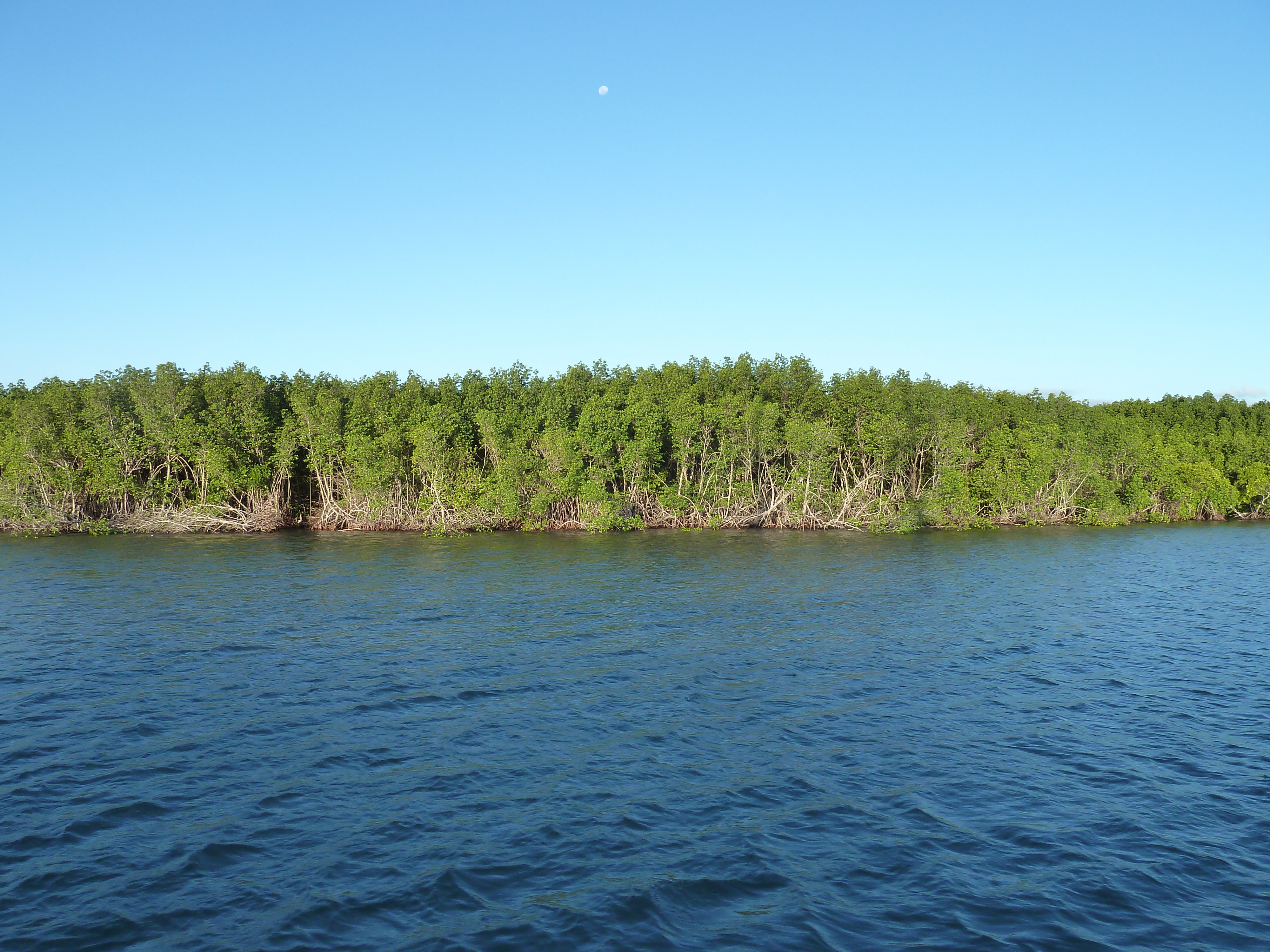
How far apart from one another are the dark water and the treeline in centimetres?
2862

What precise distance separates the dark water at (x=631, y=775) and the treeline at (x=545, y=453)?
28623 mm

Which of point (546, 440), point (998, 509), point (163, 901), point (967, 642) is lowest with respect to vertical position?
point (163, 901)

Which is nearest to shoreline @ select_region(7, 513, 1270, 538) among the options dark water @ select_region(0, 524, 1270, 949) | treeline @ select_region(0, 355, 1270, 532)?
treeline @ select_region(0, 355, 1270, 532)

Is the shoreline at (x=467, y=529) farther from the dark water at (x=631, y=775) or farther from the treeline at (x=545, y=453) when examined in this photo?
the dark water at (x=631, y=775)

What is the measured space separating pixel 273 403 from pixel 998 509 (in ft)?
201

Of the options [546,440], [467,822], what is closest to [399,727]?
[467,822]

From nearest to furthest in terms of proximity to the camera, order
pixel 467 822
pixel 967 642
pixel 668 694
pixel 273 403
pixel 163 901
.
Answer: pixel 163 901 < pixel 467 822 < pixel 668 694 < pixel 967 642 < pixel 273 403

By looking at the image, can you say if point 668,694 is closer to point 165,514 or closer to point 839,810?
point 839,810

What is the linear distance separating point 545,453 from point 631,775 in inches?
1832

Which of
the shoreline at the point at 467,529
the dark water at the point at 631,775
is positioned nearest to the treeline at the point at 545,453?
the shoreline at the point at 467,529

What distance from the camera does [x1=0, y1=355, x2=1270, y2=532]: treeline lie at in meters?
58.5

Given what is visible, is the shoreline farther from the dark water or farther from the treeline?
the dark water

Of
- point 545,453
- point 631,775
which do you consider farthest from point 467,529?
point 631,775

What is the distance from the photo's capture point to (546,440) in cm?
5984
